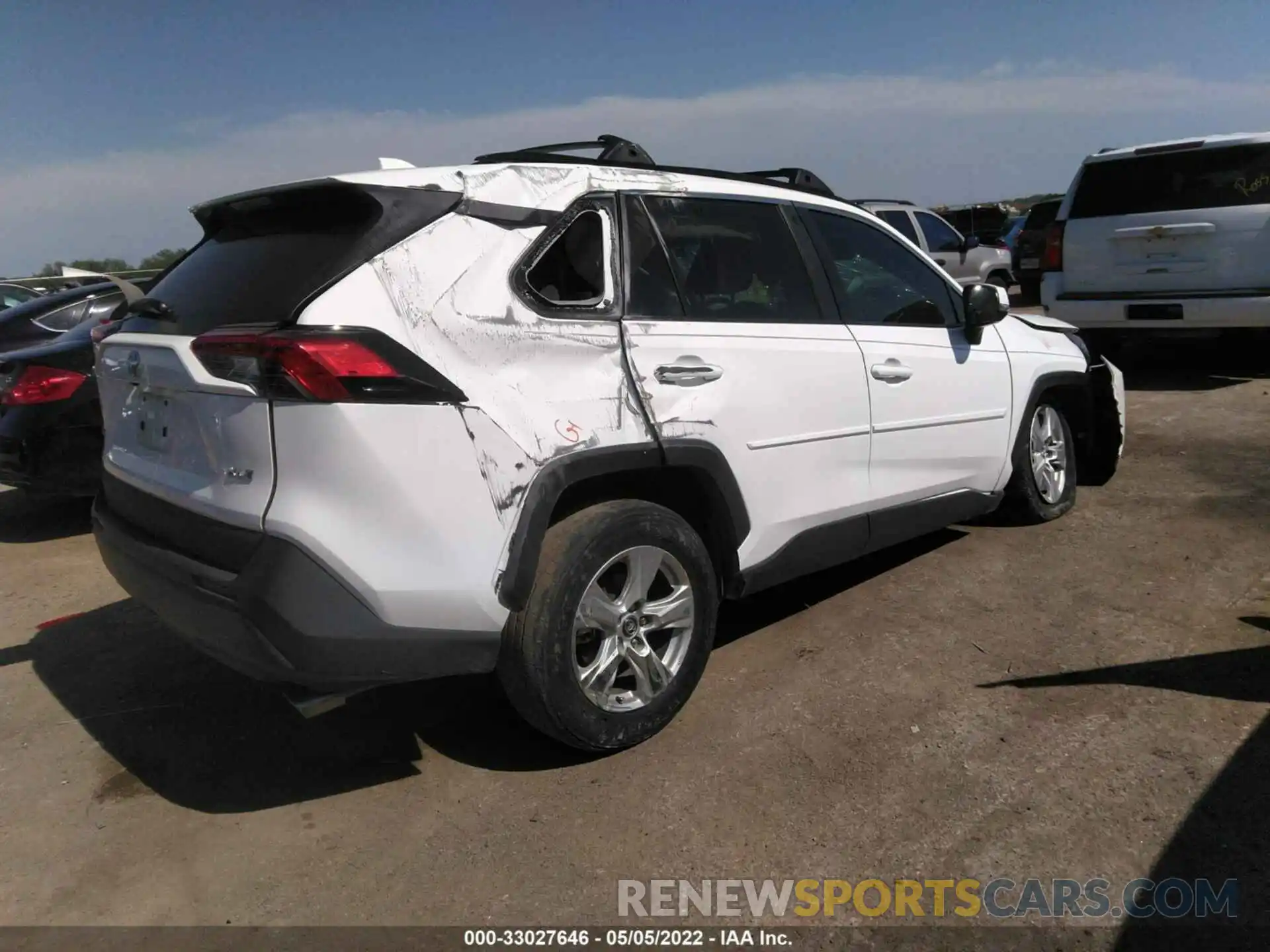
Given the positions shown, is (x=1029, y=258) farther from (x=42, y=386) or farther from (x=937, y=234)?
(x=42, y=386)

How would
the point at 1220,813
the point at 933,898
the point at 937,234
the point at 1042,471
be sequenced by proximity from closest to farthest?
the point at 933,898, the point at 1220,813, the point at 1042,471, the point at 937,234

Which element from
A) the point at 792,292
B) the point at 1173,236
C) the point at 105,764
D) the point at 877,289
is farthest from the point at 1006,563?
the point at 1173,236

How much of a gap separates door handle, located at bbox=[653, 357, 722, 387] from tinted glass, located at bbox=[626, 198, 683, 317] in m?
0.17

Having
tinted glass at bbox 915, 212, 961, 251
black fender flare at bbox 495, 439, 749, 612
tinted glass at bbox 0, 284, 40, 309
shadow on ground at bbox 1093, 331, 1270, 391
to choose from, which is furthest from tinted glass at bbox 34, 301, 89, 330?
tinted glass at bbox 915, 212, 961, 251

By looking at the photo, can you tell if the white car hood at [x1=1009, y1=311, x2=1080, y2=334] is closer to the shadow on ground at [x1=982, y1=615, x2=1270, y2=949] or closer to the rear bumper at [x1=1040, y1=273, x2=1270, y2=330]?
the shadow on ground at [x1=982, y1=615, x2=1270, y2=949]

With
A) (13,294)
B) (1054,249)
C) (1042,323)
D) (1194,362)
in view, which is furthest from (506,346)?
(13,294)

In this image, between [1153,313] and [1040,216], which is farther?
[1040,216]

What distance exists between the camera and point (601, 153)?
11.4 ft

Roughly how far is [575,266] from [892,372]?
5.20 ft

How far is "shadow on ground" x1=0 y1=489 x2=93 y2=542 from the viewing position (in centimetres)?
636

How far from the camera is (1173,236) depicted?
26.7 ft

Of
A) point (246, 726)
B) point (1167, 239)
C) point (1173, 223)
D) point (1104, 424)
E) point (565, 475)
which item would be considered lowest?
point (246, 726)

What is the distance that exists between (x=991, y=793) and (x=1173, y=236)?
686cm

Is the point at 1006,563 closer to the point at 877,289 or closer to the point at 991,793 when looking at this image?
the point at 877,289
